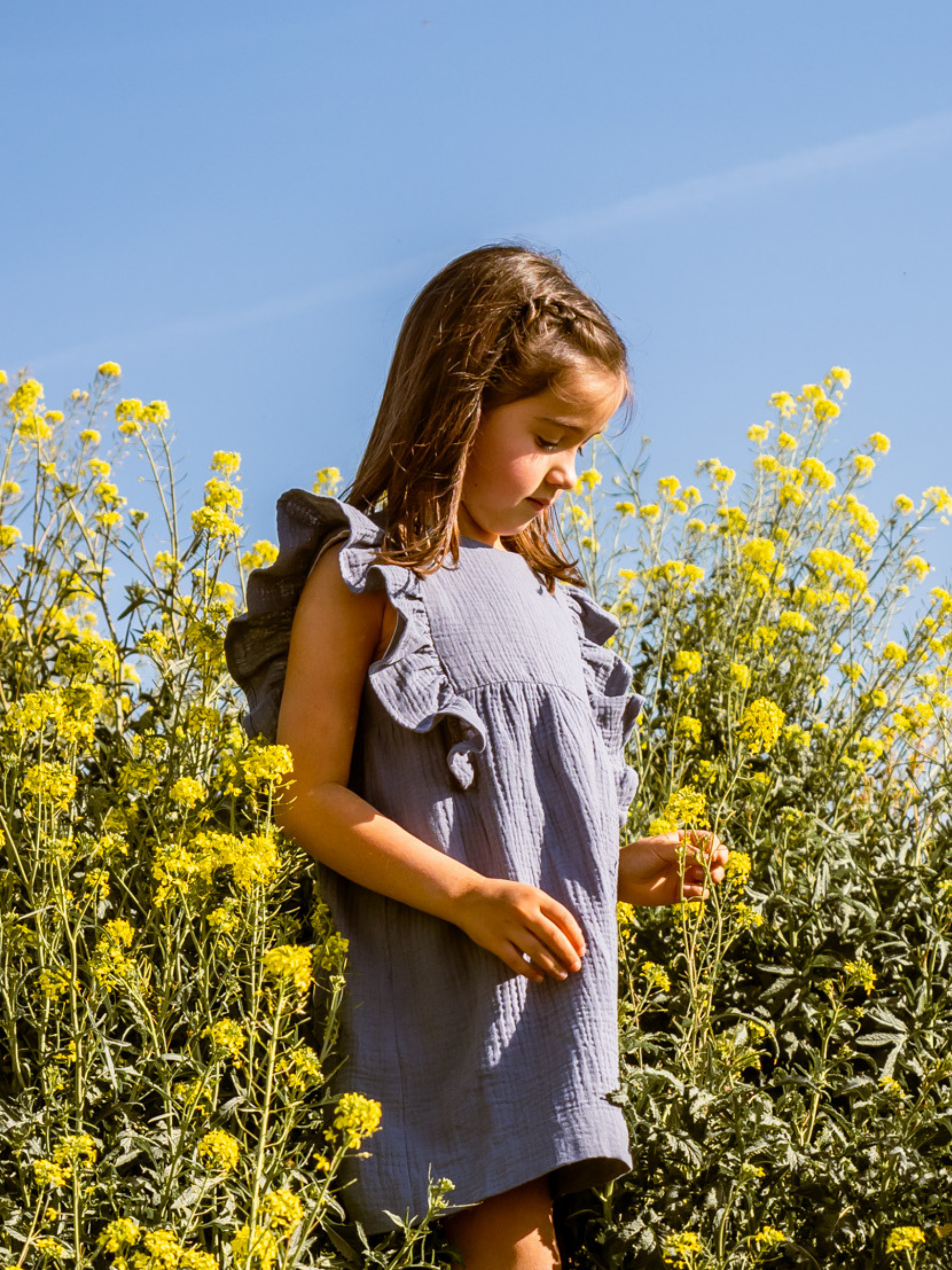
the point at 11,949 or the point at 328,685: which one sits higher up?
the point at 328,685

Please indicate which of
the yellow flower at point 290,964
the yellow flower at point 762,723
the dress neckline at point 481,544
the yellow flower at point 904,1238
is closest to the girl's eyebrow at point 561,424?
the dress neckline at point 481,544

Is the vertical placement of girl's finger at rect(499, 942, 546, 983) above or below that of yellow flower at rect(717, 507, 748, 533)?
below

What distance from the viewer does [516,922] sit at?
186 cm

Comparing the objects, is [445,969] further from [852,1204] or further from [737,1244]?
[852,1204]

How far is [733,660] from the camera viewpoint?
352 cm

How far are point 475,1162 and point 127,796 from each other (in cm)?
94

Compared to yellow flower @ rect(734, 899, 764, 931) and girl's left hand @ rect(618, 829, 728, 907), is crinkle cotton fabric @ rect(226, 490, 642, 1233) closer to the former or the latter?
girl's left hand @ rect(618, 829, 728, 907)

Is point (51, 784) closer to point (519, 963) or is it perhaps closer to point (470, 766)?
point (470, 766)

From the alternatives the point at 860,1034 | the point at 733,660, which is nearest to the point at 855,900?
the point at 860,1034

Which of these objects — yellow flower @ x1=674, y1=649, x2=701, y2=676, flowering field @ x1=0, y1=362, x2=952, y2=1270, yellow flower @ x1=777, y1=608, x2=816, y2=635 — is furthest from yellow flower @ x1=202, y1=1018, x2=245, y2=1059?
yellow flower @ x1=777, y1=608, x2=816, y2=635

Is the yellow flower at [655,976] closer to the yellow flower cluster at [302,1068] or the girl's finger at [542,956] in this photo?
the girl's finger at [542,956]

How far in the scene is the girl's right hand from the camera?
6.10 ft

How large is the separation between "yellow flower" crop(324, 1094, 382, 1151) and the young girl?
1.01 ft

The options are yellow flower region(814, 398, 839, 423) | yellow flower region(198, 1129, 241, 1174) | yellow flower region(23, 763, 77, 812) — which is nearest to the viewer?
yellow flower region(198, 1129, 241, 1174)
